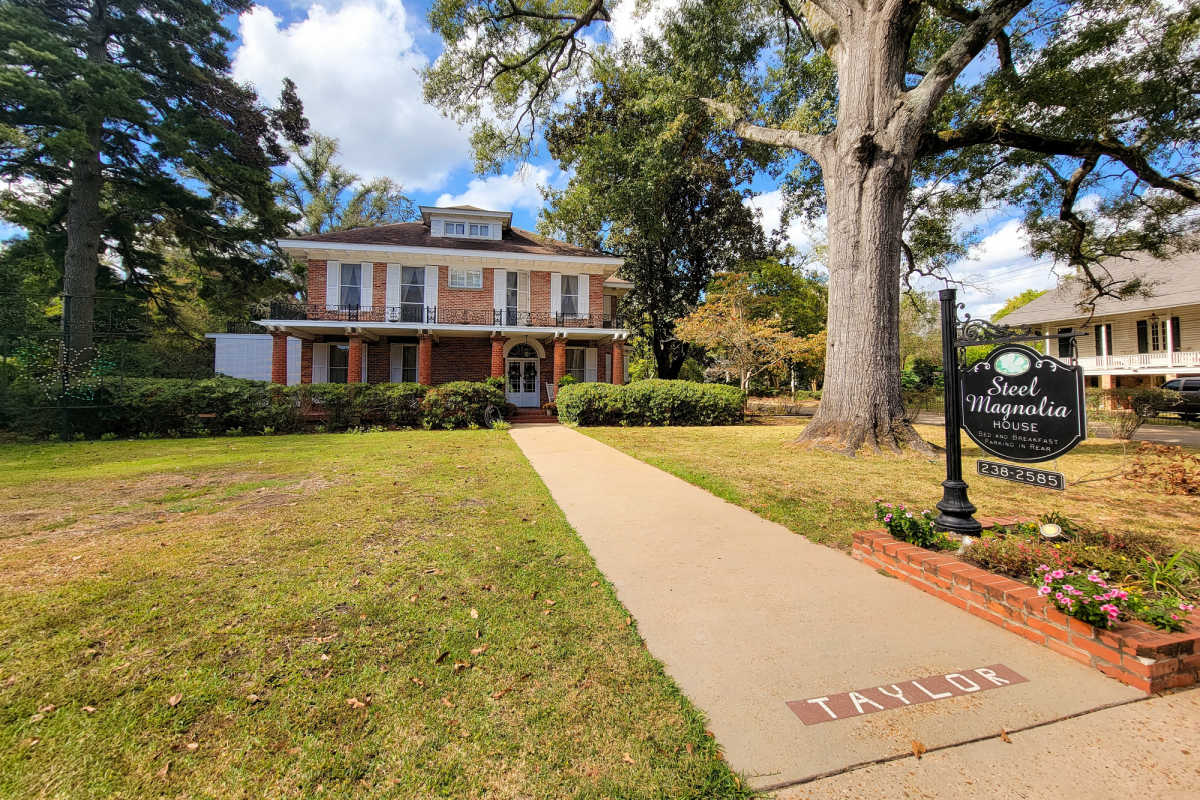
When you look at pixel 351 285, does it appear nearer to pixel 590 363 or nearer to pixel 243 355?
pixel 243 355

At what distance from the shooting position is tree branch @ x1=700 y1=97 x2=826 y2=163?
10219 millimetres

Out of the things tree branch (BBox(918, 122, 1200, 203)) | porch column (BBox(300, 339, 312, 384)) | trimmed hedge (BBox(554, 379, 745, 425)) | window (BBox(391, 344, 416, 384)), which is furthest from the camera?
window (BBox(391, 344, 416, 384))

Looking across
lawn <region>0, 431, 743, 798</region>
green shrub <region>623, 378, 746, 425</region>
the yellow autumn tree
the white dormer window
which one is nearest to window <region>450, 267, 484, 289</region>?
the white dormer window

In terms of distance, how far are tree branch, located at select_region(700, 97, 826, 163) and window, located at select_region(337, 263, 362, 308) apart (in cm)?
1374

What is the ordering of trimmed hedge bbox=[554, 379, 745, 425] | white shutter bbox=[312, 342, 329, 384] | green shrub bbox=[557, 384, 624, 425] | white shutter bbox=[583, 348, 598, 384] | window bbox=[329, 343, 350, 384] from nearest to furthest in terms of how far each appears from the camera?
green shrub bbox=[557, 384, 624, 425] < trimmed hedge bbox=[554, 379, 745, 425] < white shutter bbox=[312, 342, 329, 384] < window bbox=[329, 343, 350, 384] < white shutter bbox=[583, 348, 598, 384]

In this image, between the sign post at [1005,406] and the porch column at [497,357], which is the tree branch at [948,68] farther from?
the porch column at [497,357]

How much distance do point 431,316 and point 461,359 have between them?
214cm

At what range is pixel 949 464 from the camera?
381 centimetres

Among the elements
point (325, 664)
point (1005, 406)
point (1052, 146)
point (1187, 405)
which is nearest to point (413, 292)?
point (325, 664)

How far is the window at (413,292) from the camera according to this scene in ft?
61.2

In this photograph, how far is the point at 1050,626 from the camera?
8.48ft

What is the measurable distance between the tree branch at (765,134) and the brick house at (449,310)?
777 cm

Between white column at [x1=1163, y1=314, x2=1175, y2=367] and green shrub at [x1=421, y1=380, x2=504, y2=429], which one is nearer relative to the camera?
green shrub at [x1=421, y1=380, x2=504, y2=429]

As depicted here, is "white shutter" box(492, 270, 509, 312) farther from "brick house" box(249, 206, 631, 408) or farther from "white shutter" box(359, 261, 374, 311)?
"white shutter" box(359, 261, 374, 311)
